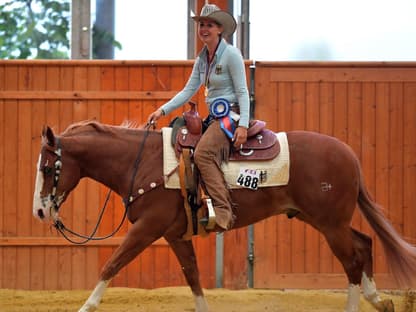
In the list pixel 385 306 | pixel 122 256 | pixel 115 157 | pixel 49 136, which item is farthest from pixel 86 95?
pixel 385 306

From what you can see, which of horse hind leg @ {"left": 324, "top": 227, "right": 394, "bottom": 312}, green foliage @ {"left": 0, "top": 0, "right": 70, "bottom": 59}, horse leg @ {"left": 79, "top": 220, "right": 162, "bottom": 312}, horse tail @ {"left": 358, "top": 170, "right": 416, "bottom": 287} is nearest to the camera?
horse leg @ {"left": 79, "top": 220, "right": 162, "bottom": 312}

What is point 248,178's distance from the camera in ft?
21.5

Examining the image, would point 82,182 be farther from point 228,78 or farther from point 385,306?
point 385,306

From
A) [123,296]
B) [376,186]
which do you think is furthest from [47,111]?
[376,186]

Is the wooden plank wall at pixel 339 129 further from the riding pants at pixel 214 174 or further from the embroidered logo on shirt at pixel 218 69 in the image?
the riding pants at pixel 214 174

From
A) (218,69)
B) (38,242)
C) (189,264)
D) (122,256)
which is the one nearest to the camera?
(122,256)

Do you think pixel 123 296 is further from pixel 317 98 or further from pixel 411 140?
pixel 411 140

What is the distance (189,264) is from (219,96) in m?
1.49

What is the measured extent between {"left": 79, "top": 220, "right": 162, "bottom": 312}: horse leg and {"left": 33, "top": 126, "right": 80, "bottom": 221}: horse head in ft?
2.11

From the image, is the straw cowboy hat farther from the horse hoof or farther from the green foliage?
the green foliage

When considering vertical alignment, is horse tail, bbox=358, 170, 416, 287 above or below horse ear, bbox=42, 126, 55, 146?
below

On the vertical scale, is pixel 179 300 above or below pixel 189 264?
below

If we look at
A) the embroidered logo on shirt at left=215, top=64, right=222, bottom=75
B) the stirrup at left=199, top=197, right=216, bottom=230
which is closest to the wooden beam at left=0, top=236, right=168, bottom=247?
the stirrup at left=199, top=197, right=216, bottom=230

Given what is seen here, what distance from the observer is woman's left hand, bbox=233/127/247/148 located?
6.45 m
